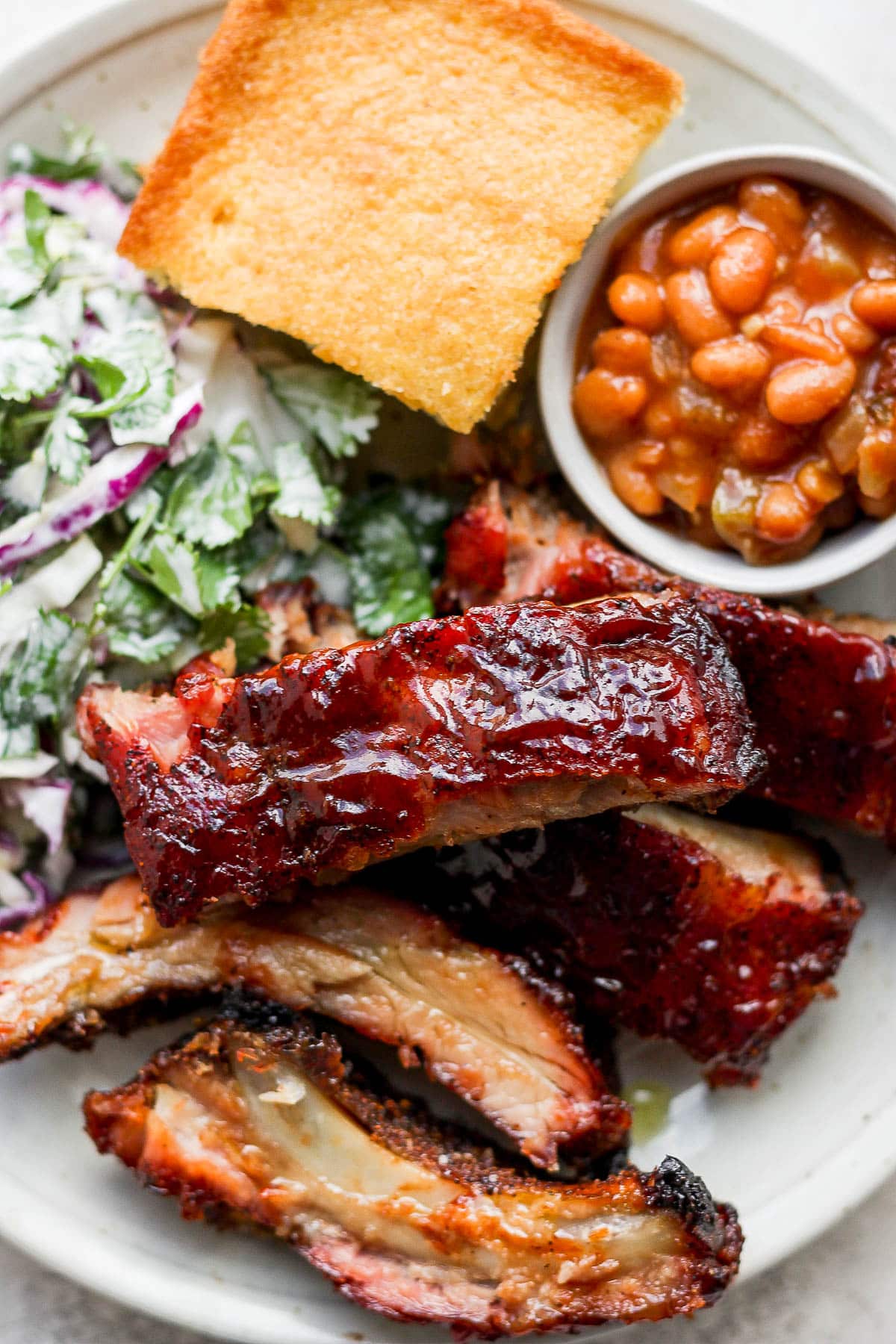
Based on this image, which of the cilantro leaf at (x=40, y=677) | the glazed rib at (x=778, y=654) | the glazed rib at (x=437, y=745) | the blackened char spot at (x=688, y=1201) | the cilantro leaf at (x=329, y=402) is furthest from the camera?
the cilantro leaf at (x=329, y=402)

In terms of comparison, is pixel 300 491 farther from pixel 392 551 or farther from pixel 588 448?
pixel 588 448

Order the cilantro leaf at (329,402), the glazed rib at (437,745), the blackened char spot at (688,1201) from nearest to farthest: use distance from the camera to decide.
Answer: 1. the glazed rib at (437,745)
2. the blackened char spot at (688,1201)
3. the cilantro leaf at (329,402)

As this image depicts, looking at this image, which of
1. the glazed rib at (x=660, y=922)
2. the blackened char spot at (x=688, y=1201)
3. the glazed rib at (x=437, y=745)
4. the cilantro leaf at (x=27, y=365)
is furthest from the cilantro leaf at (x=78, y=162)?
the blackened char spot at (x=688, y=1201)

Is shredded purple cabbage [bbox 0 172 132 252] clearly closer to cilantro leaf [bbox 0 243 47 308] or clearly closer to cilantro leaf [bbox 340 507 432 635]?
cilantro leaf [bbox 0 243 47 308]

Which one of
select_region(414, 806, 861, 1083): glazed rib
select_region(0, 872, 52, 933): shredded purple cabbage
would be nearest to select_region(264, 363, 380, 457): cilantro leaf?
select_region(414, 806, 861, 1083): glazed rib

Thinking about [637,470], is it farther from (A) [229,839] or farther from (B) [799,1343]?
(B) [799,1343]

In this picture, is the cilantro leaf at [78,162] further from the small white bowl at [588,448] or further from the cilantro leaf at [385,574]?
the small white bowl at [588,448]
